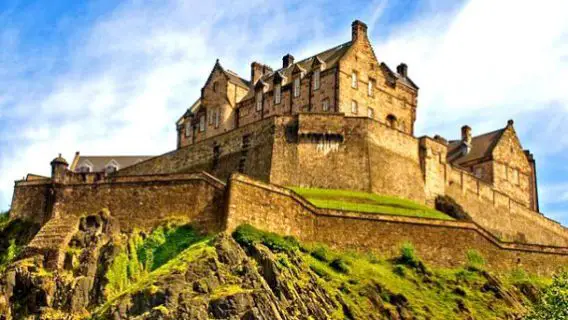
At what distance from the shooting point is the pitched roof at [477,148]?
8162 centimetres

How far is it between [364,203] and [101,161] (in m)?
45.0

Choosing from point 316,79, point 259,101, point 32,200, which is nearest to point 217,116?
point 259,101

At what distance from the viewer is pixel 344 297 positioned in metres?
47.8

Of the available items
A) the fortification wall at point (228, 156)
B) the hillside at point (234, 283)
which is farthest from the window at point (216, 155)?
the hillside at point (234, 283)

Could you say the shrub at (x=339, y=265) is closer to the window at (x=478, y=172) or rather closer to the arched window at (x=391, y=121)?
the arched window at (x=391, y=121)

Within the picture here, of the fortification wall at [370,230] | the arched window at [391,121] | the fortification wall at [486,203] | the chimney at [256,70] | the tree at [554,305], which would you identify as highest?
the chimney at [256,70]

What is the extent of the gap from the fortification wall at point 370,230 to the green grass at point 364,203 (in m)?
1.02

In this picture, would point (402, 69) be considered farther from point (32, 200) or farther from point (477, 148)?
point (32, 200)

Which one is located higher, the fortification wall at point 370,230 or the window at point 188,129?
the window at point 188,129

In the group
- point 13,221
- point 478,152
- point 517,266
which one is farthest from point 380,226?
point 478,152

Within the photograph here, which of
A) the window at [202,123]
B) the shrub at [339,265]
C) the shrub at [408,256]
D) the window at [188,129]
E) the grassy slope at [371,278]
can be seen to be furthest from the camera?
the window at [188,129]

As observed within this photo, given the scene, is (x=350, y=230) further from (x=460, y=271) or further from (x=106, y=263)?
(x=106, y=263)

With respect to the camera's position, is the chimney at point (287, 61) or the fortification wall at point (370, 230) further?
the chimney at point (287, 61)

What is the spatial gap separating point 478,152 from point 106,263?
141ft
